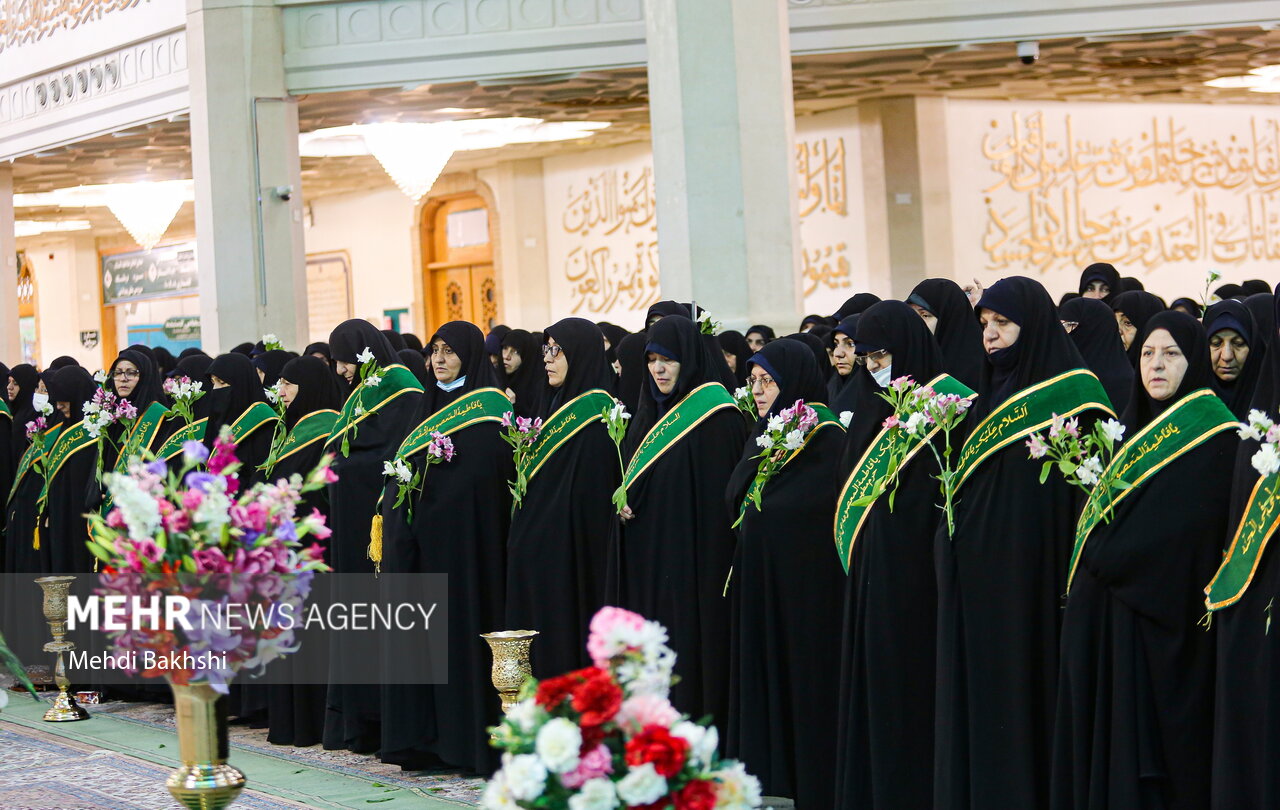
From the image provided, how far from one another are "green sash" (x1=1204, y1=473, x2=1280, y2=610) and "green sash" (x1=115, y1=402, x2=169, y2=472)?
5.05 m

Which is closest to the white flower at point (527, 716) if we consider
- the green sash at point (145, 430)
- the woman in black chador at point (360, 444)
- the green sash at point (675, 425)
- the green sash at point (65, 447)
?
the green sash at point (675, 425)

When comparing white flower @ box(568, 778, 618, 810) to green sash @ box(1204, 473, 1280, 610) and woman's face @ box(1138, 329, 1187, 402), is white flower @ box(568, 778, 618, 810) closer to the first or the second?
green sash @ box(1204, 473, 1280, 610)

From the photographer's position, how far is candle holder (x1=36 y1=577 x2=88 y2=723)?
21.5 ft

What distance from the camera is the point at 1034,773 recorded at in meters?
3.95

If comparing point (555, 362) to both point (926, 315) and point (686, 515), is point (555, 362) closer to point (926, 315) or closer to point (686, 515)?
point (686, 515)

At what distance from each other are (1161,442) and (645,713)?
79.2 inches

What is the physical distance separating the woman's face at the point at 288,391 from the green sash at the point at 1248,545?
13.1ft

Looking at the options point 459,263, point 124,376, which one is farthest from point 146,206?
point 124,376

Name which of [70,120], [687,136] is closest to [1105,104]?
[687,136]

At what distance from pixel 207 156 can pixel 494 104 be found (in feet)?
7.95

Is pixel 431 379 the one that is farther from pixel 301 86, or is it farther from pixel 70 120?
pixel 70 120

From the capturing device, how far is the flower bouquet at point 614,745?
2.15m

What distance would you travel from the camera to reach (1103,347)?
211 inches

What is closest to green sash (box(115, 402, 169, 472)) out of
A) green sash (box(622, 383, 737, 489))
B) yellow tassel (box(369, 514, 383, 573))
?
yellow tassel (box(369, 514, 383, 573))
